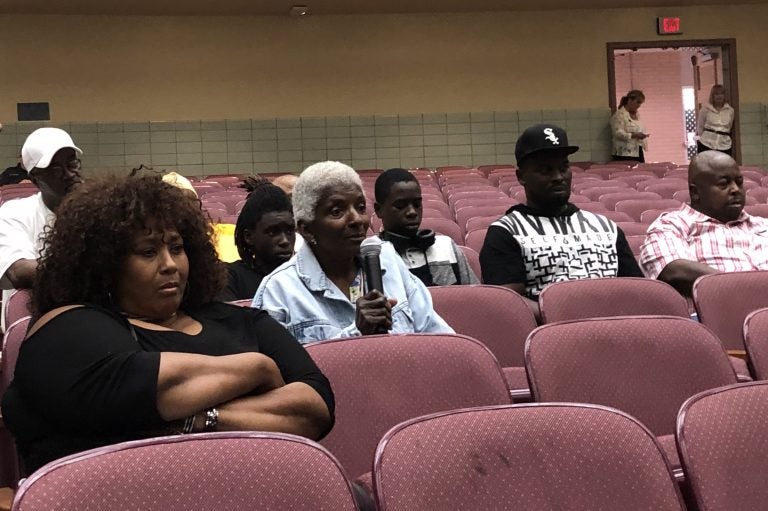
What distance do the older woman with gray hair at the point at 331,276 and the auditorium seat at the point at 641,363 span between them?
503 mm

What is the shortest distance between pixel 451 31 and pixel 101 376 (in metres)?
12.3

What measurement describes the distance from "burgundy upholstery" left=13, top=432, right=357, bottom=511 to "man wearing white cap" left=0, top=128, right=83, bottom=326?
2.71m

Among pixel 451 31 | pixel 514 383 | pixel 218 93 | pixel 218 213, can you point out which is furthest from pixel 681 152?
pixel 514 383

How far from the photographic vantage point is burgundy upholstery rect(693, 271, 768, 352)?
329 centimetres

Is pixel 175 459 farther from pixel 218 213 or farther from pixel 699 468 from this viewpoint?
pixel 218 213

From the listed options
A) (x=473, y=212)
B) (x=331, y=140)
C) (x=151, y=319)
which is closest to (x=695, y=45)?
(x=331, y=140)

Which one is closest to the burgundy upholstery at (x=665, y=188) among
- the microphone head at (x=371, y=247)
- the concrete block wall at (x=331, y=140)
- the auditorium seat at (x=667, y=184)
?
the auditorium seat at (x=667, y=184)

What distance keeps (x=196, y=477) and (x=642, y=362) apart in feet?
4.63

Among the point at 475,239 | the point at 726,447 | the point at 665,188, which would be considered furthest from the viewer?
the point at 665,188

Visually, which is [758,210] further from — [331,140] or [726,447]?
[331,140]

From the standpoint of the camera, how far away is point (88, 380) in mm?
1779

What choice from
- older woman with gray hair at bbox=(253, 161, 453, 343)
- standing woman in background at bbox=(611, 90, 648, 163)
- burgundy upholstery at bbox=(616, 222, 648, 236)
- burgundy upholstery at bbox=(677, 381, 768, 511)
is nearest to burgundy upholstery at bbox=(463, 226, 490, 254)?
burgundy upholstery at bbox=(616, 222, 648, 236)

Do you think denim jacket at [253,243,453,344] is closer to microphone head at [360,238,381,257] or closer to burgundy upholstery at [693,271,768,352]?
microphone head at [360,238,381,257]

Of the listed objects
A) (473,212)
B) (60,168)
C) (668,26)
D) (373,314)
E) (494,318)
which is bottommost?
(494,318)
